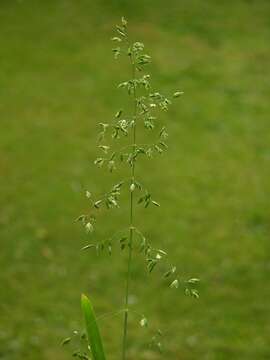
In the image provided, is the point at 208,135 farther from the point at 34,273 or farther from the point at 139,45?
the point at 139,45

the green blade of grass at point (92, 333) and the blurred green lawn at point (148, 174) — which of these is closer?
the green blade of grass at point (92, 333)

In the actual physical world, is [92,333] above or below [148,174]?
below

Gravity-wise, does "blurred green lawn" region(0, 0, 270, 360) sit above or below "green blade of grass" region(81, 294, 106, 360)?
above

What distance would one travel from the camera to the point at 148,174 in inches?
262

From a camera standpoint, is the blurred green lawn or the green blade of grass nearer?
the green blade of grass

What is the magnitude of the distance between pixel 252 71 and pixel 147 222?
12.5 ft

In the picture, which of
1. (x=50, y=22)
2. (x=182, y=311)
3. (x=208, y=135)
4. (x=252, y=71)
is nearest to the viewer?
(x=182, y=311)

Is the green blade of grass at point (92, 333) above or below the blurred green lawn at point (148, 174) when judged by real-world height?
below

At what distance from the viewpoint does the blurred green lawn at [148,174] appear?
15.4 feet

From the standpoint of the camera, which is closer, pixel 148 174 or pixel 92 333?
pixel 92 333

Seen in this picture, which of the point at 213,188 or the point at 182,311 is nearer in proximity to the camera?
the point at 182,311

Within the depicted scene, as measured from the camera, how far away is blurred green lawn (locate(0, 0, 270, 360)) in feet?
15.4

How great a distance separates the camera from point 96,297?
4.92 m

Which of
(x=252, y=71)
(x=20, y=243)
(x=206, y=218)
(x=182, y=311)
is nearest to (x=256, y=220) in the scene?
(x=206, y=218)
